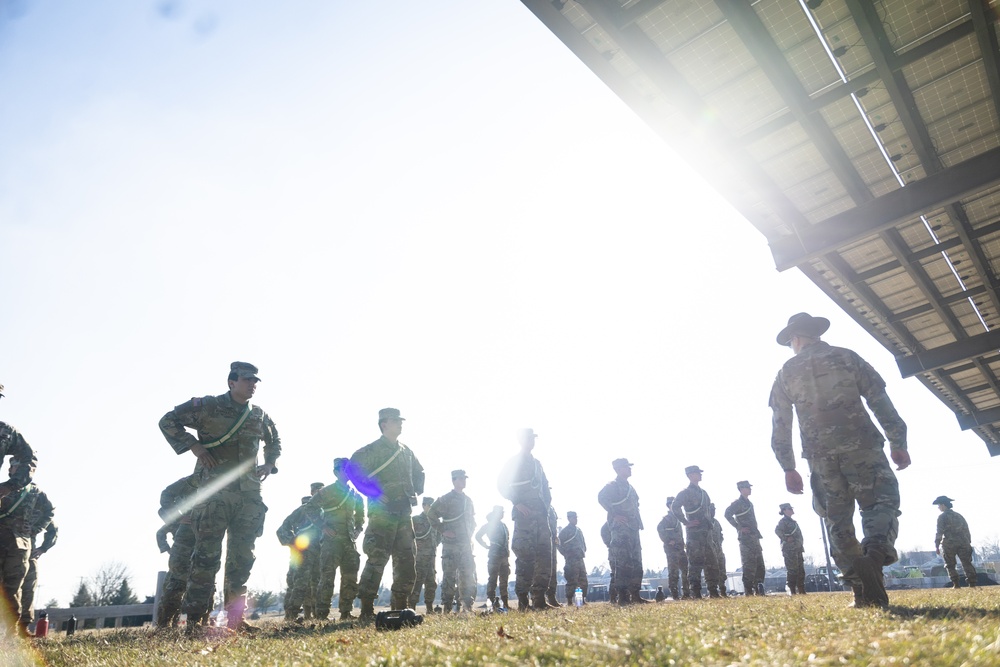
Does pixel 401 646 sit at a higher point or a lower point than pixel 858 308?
lower

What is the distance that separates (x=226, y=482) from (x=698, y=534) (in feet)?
34.1

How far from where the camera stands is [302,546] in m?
12.9

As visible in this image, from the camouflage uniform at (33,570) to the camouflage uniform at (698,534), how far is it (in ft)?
37.4

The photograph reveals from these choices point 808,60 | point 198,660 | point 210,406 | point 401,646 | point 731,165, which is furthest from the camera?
point 731,165

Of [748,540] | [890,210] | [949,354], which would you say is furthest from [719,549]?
[890,210]

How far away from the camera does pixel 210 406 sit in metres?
5.67

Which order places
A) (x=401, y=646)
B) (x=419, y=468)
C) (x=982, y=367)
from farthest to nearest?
(x=982, y=367) → (x=419, y=468) → (x=401, y=646)

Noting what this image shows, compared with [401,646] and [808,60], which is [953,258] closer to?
[808,60]

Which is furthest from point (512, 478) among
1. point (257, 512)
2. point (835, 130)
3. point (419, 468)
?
point (835, 130)

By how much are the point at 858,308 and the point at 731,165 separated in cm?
585

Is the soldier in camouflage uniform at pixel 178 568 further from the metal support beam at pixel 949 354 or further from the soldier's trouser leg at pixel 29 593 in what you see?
the metal support beam at pixel 949 354

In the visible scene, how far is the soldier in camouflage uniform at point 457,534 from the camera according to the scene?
12320 mm

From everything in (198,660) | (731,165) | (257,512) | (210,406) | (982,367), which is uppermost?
(731,165)

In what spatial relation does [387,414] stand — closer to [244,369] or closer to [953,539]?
[244,369]
